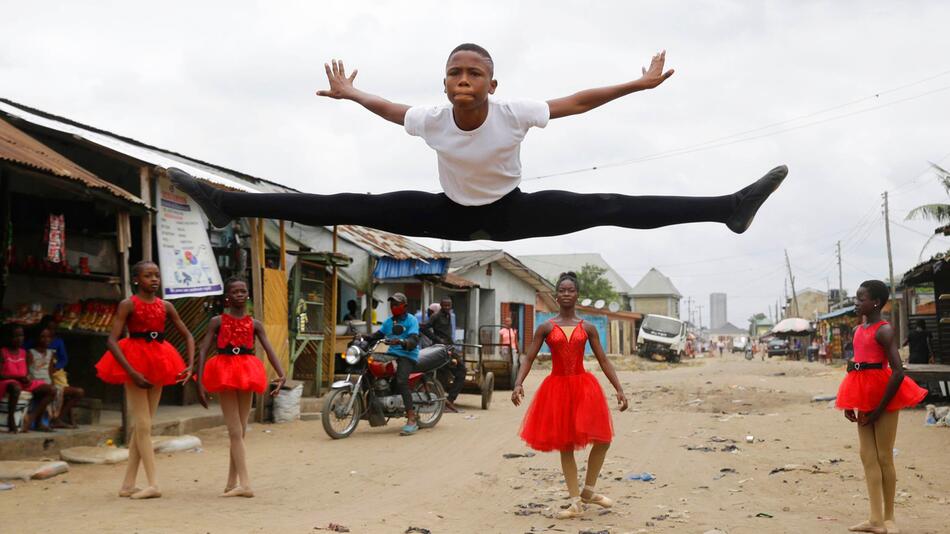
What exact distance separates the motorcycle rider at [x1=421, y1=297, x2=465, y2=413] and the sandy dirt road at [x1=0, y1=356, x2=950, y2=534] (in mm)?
1840

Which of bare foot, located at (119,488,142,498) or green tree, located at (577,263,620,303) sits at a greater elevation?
green tree, located at (577,263,620,303)

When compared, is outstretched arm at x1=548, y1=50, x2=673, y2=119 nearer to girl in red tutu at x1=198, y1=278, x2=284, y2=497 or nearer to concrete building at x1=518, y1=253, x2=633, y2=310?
girl in red tutu at x1=198, y1=278, x2=284, y2=497

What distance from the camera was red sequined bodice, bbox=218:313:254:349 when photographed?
7133 millimetres

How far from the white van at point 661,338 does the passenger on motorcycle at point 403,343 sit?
3407 cm

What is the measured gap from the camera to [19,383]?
346 inches

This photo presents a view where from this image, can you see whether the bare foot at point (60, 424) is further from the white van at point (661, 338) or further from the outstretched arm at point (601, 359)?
the white van at point (661, 338)

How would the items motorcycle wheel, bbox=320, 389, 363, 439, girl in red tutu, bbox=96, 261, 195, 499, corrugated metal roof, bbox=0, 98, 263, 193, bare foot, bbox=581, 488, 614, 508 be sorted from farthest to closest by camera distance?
motorcycle wheel, bbox=320, 389, 363, 439
corrugated metal roof, bbox=0, 98, 263, 193
bare foot, bbox=581, 488, 614, 508
girl in red tutu, bbox=96, 261, 195, 499

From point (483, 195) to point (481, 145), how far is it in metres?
0.24

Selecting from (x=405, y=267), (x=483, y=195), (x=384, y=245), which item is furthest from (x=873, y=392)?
(x=384, y=245)

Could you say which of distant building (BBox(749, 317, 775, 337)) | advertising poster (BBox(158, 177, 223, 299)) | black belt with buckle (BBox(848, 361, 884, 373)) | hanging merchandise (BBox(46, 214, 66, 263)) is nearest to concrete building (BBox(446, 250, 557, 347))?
advertising poster (BBox(158, 177, 223, 299))

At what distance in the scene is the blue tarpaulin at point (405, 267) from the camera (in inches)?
726

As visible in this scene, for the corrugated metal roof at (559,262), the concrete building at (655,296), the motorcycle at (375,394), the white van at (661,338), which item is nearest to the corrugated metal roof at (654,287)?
the concrete building at (655,296)

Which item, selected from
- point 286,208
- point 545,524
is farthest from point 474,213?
point 545,524

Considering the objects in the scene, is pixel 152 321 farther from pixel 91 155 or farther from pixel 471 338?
pixel 471 338
